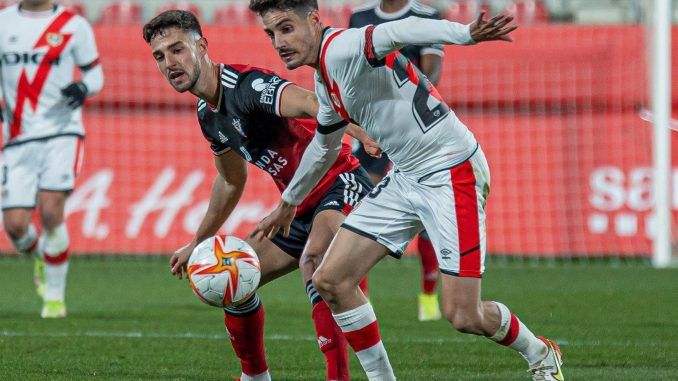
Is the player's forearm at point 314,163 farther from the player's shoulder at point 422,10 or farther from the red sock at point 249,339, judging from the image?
the player's shoulder at point 422,10

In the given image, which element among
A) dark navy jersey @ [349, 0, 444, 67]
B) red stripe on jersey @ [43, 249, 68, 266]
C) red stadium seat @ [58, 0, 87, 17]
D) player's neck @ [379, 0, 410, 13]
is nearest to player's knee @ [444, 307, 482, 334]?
dark navy jersey @ [349, 0, 444, 67]

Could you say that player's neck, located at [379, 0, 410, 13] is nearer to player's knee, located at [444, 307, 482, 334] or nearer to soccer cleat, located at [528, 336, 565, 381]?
soccer cleat, located at [528, 336, 565, 381]

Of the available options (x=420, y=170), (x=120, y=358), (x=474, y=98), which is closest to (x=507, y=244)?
(x=474, y=98)

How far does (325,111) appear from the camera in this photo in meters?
5.30

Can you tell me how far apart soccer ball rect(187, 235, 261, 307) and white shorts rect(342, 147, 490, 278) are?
20.2 inches

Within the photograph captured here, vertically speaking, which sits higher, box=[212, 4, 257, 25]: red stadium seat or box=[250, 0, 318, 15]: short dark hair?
box=[250, 0, 318, 15]: short dark hair

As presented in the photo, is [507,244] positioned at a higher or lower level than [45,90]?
lower

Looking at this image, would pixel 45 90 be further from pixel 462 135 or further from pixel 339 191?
pixel 462 135

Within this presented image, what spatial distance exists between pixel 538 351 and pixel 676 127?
8477 millimetres

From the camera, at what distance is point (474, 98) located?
15008 mm

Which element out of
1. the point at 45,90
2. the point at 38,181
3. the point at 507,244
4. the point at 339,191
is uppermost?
the point at 339,191

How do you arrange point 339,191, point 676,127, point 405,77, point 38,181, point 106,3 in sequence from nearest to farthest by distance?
1. point 405,77
2. point 339,191
3. point 38,181
4. point 676,127
5. point 106,3

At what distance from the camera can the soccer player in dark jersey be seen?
5.60 meters

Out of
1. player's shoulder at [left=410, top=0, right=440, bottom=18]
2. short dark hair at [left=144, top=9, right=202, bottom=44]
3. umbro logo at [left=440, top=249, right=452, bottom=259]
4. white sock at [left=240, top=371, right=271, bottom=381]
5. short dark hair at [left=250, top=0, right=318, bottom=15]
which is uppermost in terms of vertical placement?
short dark hair at [left=250, top=0, right=318, bottom=15]
